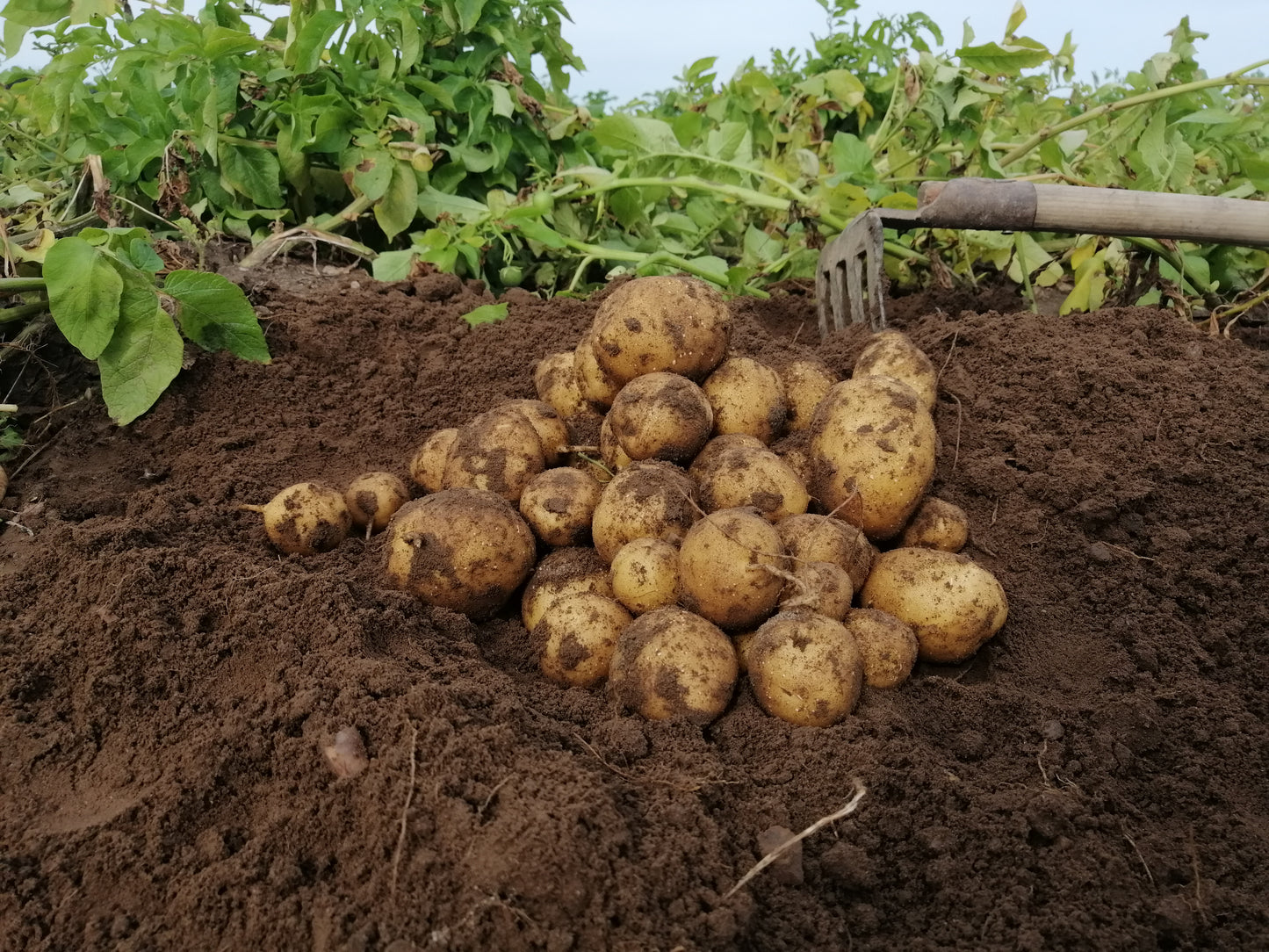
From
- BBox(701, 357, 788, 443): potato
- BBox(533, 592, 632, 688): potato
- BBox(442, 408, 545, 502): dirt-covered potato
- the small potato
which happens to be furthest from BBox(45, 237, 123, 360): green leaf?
BBox(701, 357, 788, 443): potato

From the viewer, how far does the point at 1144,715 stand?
200cm

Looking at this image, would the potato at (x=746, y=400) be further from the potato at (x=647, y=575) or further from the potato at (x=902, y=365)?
the potato at (x=647, y=575)

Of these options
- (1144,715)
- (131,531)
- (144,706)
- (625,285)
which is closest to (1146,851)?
(1144,715)

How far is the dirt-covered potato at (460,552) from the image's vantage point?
7.38ft

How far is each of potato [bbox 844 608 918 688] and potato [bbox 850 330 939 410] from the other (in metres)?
0.77

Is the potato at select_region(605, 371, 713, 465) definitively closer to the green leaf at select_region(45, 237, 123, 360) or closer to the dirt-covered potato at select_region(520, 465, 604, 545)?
the dirt-covered potato at select_region(520, 465, 604, 545)

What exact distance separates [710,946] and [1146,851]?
0.87 metres

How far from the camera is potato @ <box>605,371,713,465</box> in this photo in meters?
2.33

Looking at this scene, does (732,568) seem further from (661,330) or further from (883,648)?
(661,330)

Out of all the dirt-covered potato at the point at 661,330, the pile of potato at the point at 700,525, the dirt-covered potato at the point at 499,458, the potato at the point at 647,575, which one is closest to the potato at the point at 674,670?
the pile of potato at the point at 700,525

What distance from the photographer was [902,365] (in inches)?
104

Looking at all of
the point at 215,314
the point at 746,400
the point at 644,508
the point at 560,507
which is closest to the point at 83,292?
the point at 215,314

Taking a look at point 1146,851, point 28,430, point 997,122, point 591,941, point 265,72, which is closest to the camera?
point 591,941

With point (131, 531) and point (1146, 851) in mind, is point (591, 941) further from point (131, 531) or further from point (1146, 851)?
point (131, 531)
